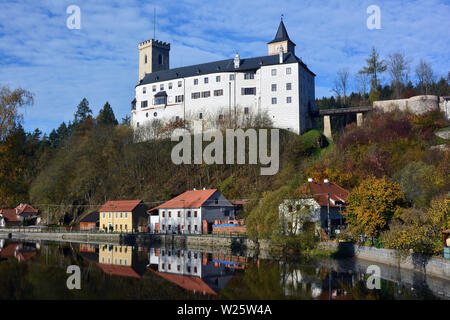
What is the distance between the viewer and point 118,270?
30.6 metres

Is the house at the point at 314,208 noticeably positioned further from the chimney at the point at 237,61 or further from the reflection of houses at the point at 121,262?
the chimney at the point at 237,61

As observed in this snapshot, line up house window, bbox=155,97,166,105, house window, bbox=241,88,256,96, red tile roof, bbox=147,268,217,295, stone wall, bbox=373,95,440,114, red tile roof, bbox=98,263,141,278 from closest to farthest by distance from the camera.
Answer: red tile roof, bbox=147,268,217,295 < red tile roof, bbox=98,263,141,278 < stone wall, bbox=373,95,440,114 < house window, bbox=241,88,256,96 < house window, bbox=155,97,166,105

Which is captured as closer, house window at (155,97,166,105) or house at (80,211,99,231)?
house at (80,211,99,231)

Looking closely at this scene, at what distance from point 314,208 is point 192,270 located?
12.4 meters

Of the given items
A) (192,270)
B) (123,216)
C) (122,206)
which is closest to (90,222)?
(122,206)

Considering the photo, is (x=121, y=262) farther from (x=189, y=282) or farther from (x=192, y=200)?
(x=192, y=200)

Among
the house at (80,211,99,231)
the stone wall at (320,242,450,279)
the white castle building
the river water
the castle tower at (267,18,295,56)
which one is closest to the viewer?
the river water

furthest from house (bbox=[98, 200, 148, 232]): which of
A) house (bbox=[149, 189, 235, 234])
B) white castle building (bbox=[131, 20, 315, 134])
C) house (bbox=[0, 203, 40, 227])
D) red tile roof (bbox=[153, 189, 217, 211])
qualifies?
white castle building (bbox=[131, 20, 315, 134])

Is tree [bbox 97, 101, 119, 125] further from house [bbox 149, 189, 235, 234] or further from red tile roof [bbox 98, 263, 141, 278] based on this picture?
red tile roof [bbox 98, 263, 141, 278]

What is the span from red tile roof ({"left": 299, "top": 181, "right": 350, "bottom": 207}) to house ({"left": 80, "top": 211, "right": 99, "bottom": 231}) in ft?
112

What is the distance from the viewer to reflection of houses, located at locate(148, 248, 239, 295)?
2498cm

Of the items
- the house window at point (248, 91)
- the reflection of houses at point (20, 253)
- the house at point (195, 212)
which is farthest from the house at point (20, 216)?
the house window at point (248, 91)

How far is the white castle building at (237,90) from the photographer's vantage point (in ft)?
235

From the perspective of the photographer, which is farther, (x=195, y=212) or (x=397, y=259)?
(x=195, y=212)
